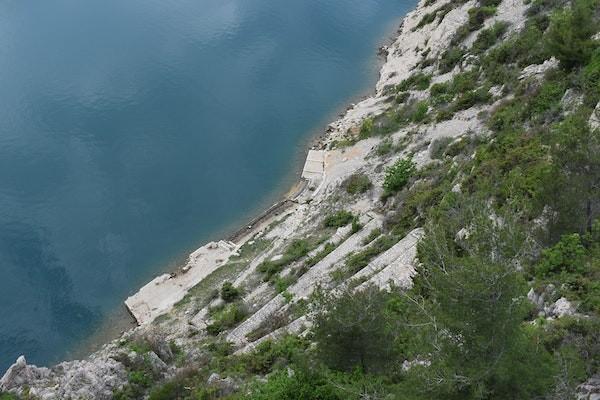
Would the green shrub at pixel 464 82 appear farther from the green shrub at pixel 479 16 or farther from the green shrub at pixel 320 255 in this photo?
the green shrub at pixel 320 255

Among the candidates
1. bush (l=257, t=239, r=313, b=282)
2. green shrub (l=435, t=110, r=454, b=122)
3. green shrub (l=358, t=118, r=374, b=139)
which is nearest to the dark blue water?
green shrub (l=358, t=118, r=374, b=139)

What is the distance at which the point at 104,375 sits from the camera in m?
32.0

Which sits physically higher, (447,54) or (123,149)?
(123,149)

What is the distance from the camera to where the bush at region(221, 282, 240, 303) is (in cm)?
4219

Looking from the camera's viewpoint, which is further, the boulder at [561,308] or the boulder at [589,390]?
the boulder at [561,308]

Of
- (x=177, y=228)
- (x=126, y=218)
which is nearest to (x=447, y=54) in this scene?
(x=177, y=228)

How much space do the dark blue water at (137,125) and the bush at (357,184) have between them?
10.1 m

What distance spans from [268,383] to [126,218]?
1377 inches

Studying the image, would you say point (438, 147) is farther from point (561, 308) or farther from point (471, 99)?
point (561, 308)

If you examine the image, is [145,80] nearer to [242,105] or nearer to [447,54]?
[242,105]

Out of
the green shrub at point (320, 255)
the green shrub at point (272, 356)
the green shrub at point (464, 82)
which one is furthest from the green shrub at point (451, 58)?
the green shrub at point (272, 356)

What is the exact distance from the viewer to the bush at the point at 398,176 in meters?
45.1

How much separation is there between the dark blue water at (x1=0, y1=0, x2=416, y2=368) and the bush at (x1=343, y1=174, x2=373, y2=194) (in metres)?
10.1

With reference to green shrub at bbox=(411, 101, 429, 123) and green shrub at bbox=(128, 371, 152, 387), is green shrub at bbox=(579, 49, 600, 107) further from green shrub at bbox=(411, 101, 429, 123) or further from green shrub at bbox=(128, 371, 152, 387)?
green shrub at bbox=(128, 371, 152, 387)
